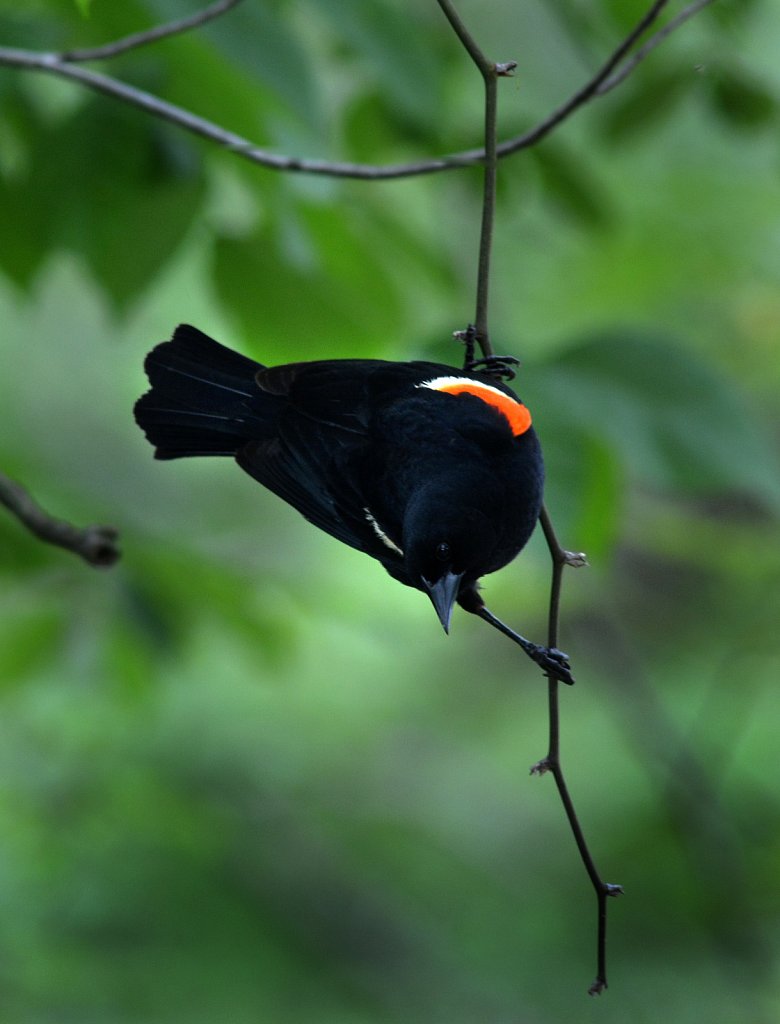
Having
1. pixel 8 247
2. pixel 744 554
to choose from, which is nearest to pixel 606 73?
pixel 8 247

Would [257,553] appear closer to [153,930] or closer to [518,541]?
[153,930]

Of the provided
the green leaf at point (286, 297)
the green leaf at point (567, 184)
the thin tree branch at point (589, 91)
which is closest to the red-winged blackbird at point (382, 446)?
the thin tree branch at point (589, 91)

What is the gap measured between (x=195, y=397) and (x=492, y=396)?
28 cm

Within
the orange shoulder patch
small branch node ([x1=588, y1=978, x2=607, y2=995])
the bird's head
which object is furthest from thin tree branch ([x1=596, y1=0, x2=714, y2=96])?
small branch node ([x1=588, y1=978, x2=607, y2=995])

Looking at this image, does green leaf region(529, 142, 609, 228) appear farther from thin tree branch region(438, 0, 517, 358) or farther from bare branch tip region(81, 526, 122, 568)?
thin tree branch region(438, 0, 517, 358)

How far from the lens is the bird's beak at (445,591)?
0.98 m

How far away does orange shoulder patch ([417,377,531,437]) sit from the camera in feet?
3.58

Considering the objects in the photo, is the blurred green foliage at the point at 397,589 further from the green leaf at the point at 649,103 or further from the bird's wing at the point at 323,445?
the bird's wing at the point at 323,445

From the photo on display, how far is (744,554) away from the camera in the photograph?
320cm

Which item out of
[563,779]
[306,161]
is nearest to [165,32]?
[306,161]

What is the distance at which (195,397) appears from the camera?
47.1 inches

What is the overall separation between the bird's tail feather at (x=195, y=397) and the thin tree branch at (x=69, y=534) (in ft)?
1.46

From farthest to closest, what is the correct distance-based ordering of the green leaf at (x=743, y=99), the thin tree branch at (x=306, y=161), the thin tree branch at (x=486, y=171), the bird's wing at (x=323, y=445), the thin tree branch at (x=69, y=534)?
the green leaf at (x=743, y=99), the thin tree branch at (x=69, y=534), the thin tree branch at (x=306, y=161), the bird's wing at (x=323, y=445), the thin tree branch at (x=486, y=171)

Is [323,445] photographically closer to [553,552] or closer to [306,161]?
[553,552]
